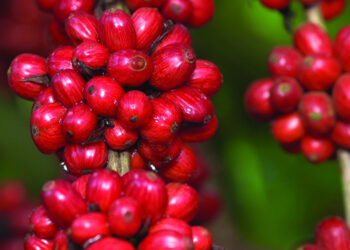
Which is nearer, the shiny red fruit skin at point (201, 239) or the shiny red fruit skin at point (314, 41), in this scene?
the shiny red fruit skin at point (201, 239)

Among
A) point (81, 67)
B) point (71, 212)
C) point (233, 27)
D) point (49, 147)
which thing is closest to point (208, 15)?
point (81, 67)

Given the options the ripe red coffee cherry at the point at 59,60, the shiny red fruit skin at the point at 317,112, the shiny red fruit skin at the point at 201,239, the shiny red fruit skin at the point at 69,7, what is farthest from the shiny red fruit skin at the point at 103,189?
the shiny red fruit skin at the point at 317,112

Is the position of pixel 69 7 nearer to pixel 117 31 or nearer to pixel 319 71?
pixel 117 31

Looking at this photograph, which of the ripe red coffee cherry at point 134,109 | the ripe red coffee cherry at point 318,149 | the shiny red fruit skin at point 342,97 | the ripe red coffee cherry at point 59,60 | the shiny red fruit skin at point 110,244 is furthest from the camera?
the ripe red coffee cherry at point 318,149

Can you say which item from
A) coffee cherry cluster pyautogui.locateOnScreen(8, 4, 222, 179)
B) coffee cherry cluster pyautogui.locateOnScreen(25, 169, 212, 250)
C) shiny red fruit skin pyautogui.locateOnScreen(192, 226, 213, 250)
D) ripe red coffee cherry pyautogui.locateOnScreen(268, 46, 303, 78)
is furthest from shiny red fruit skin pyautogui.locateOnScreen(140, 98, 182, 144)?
ripe red coffee cherry pyautogui.locateOnScreen(268, 46, 303, 78)

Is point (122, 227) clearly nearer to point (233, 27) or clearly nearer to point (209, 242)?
point (209, 242)

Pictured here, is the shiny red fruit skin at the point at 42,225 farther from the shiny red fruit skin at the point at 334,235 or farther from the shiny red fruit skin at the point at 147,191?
the shiny red fruit skin at the point at 334,235
